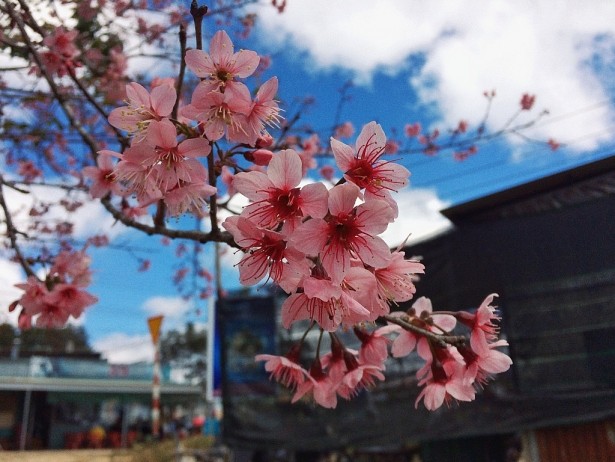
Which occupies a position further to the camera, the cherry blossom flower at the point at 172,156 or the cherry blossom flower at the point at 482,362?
the cherry blossom flower at the point at 482,362

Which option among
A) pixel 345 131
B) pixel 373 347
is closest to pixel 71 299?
pixel 373 347

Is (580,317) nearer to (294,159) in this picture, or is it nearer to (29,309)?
(294,159)

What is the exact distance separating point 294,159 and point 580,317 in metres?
2.72

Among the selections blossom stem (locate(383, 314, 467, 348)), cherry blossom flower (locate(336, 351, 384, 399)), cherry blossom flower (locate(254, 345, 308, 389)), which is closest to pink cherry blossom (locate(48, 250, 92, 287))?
cherry blossom flower (locate(254, 345, 308, 389))

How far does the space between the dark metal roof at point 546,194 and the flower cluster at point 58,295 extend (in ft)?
9.29

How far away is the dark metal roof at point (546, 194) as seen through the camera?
3.11 metres

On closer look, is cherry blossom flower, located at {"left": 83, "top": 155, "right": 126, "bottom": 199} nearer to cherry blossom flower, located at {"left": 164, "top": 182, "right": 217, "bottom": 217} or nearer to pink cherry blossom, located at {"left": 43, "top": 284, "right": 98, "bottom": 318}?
pink cherry blossom, located at {"left": 43, "top": 284, "right": 98, "bottom": 318}

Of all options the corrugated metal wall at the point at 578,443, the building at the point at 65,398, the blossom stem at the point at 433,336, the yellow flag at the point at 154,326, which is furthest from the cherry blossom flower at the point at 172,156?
the building at the point at 65,398

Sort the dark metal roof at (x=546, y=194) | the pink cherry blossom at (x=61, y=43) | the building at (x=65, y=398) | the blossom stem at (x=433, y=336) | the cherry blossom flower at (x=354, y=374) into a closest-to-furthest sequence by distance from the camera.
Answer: the blossom stem at (x=433, y=336)
the cherry blossom flower at (x=354, y=374)
the pink cherry blossom at (x=61, y=43)
the dark metal roof at (x=546, y=194)
the building at (x=65, y=398)

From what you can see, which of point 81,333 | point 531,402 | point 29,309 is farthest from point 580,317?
point 81,333

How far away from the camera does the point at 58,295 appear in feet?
5.46

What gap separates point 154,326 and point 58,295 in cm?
418

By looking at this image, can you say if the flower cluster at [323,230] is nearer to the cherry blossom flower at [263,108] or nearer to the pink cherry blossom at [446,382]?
the cherry blossom flower at [263,108]

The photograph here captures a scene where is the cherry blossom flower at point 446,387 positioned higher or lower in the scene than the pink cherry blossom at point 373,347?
lower
